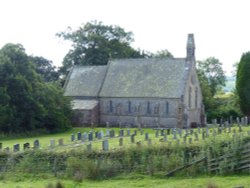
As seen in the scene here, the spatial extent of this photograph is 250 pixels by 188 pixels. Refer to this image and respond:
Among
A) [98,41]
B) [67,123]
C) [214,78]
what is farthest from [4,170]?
[214,78]

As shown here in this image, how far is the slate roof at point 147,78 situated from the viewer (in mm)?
58531

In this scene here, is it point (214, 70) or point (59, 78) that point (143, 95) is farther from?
point (214, 70)

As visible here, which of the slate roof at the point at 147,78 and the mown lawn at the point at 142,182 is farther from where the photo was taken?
the slate roof at the point at 147,78

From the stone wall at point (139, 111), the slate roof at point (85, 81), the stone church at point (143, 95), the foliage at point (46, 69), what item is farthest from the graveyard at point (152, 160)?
the foliage at point (46, 69)

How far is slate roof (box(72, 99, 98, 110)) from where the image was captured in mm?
61156

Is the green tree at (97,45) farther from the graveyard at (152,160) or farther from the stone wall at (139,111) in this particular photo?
the graveyard at (152,160)

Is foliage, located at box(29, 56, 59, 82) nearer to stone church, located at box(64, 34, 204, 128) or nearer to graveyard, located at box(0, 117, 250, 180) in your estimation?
stone church, located at box(64, 34, 204, 128)

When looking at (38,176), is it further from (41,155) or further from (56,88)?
(56,88)

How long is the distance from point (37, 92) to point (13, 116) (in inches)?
171

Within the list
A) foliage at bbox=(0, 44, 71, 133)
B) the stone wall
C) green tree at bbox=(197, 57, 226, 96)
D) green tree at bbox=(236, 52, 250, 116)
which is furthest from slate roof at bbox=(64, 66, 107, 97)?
green tree at bbox=(197, 57, 226, 96)

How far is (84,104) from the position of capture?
62375mm

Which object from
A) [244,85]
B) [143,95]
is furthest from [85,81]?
[244,85]

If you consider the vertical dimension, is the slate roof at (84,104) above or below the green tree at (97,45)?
below

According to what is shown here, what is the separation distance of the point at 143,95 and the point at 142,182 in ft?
123
